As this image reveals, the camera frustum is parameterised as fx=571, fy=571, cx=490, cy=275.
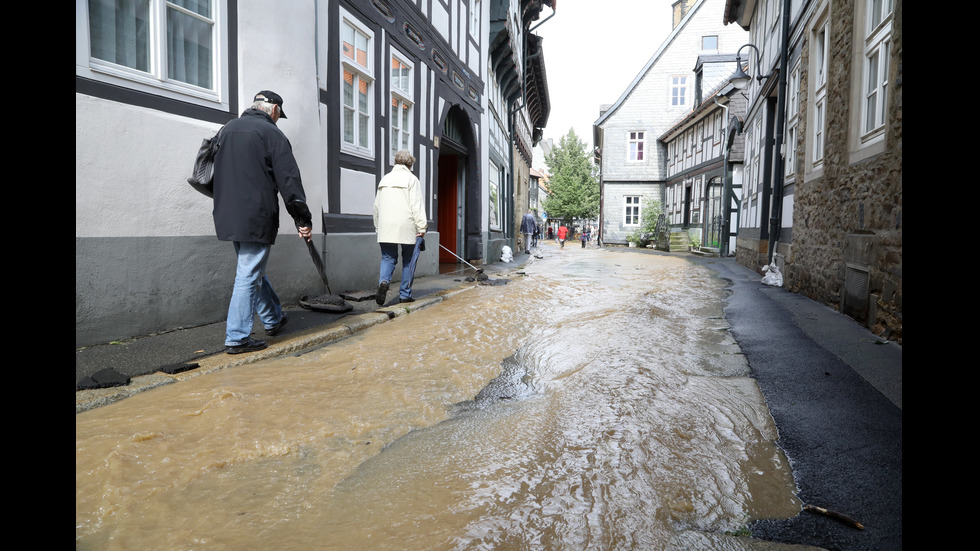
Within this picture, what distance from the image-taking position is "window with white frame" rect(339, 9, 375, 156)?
24.4ft

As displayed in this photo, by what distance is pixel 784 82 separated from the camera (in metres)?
11.1

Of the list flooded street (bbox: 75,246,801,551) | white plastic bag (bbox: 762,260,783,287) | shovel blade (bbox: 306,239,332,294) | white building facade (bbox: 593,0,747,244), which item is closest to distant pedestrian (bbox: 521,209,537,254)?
white building facade (bbox: 593,0,747,244)

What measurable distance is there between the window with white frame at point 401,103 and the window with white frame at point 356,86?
76 centimetres

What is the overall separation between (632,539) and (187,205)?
4.30 m

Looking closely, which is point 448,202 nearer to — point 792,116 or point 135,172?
point 792,116

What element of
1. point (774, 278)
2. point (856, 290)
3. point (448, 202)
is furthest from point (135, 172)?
point (448, 202)

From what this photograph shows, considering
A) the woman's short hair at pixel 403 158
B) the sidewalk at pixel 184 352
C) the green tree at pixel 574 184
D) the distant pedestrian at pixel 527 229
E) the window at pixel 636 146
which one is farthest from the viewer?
the green tree at pixel 574 184

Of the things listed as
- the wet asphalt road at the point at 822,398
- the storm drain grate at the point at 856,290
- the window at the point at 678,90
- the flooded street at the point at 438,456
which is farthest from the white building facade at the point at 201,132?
the window at the point at 678,90

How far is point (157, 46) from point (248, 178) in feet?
4.61

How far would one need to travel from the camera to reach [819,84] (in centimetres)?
854

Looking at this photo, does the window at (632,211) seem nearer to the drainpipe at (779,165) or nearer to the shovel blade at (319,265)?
the drainpipe at (779,165)

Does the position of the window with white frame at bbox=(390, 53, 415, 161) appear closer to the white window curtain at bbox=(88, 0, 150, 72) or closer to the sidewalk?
the sidewalk

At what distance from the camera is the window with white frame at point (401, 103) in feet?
29.3

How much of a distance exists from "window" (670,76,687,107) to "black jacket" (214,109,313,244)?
32.6 m
